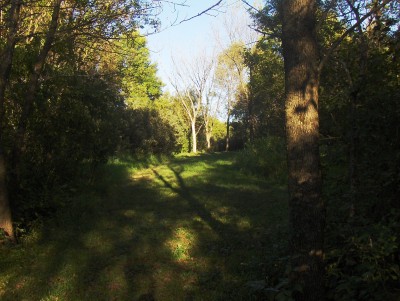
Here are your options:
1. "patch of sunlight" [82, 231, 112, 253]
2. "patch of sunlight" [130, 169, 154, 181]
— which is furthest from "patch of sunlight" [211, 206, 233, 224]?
"patch of sunlight" [130, 169, 154, 181]

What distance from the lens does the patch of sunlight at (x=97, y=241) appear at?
689 centimetres

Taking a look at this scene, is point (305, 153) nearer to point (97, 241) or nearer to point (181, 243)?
point (181, 243)

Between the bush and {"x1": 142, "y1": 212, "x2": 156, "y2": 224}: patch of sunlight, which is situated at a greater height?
the bush

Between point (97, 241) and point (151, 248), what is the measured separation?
1.09 meters

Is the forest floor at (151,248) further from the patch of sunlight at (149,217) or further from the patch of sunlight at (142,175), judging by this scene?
the patch of sunlight at (142,175)

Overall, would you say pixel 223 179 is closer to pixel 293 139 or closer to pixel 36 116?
pixel 36 116

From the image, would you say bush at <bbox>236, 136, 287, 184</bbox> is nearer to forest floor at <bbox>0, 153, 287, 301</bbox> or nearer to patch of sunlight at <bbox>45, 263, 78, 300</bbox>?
forest floor at <bbox>0, 153, 287, 301</bbox>

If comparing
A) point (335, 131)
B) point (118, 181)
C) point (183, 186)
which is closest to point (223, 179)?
point (183, 186)

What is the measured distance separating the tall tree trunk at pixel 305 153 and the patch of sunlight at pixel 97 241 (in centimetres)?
388

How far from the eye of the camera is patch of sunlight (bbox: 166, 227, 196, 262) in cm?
644

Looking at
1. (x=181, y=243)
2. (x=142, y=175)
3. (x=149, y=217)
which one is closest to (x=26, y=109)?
(x=149, y=217)

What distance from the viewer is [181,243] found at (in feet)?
23.2

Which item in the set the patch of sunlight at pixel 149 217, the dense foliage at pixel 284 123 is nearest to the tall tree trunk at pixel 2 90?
the dense foliage at pixel 284 123

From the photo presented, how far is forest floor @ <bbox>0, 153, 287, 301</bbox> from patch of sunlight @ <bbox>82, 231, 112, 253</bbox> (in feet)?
0.05
